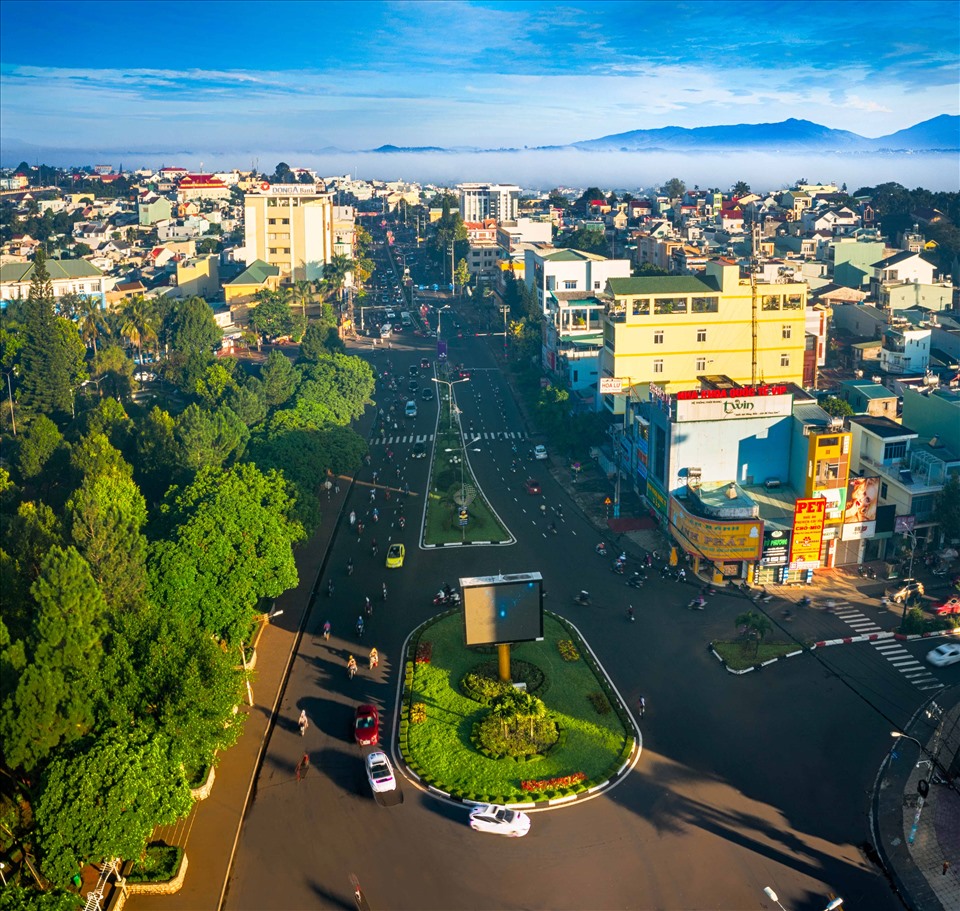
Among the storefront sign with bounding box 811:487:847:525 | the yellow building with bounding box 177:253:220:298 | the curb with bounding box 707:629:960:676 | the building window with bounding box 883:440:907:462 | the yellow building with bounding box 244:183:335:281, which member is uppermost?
the yellow building with bounding box 244:183:335:281

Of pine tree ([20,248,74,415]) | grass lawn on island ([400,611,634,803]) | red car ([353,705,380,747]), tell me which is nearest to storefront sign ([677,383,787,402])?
grass lawn on island ([400,611,634,803])

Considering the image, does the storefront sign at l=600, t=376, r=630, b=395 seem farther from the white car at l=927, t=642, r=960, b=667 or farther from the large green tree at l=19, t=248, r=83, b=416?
the large green tree at l=19, t=248, r=83, b=416

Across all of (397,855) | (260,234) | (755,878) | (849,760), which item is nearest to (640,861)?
(755,878)

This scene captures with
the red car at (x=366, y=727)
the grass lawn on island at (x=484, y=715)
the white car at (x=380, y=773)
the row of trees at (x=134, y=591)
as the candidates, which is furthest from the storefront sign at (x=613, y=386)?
the white car at (x=380, y=773)

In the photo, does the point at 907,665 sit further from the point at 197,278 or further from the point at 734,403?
the point at 197,278

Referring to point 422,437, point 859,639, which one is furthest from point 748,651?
point 422,437

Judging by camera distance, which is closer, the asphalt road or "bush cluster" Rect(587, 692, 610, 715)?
the asphalt road

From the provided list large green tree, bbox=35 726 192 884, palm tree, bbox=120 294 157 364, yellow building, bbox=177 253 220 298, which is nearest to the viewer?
large green tree, bbox=35 726 192 884
